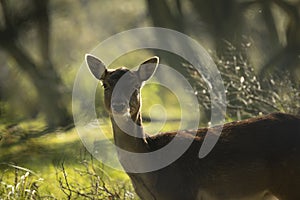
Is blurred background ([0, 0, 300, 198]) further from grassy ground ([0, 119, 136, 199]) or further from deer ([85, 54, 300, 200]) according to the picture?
deer ([85, 54, 300, 200])

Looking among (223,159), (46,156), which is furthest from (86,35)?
(223,159)

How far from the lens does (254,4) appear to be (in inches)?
598

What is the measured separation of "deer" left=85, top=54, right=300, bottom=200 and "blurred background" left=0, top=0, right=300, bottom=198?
6.75 meters

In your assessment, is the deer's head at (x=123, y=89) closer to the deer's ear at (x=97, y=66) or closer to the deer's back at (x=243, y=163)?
the deer's ear at (x=97, y=66)

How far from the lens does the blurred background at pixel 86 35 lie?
14.7 meters

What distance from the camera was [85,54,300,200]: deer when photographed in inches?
273

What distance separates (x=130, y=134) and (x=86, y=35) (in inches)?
342

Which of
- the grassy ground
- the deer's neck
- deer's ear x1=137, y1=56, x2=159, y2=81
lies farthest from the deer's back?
the grassy ground

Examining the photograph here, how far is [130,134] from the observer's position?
7.39m

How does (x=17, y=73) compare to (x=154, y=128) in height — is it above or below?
above

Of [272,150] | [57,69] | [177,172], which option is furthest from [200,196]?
[57,69]

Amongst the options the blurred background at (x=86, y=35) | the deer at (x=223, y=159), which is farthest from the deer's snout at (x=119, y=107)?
the blurred background at (x=86, y=35)

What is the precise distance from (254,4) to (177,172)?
8.54m

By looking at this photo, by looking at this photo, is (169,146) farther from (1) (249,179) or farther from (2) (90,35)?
(2) (90,35)
